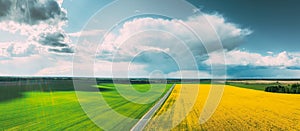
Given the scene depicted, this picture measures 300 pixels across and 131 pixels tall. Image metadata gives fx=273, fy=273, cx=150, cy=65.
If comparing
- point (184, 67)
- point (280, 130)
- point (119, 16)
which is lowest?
point (280, 130)

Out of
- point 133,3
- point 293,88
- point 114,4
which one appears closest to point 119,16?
point 114,4

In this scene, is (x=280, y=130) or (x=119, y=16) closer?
(x=280, y=130)

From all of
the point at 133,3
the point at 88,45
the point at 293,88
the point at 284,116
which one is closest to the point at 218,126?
the point at 284,116

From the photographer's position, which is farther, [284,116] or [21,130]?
[284,116]

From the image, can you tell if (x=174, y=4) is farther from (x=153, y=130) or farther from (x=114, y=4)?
(x=153, y=130)

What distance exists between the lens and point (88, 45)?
18703 mm

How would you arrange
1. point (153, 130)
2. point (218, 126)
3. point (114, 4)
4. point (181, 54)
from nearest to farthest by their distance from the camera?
1. point (153, 130)
2. point (218, 126)
3. point (114, 4)
4. point (181, 54)

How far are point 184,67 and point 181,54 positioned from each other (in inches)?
94.5

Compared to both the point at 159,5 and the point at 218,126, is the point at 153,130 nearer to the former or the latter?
the point at 218,126

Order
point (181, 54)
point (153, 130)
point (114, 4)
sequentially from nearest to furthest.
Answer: point (153, 130) → point (114, 4) → point (181, 54)

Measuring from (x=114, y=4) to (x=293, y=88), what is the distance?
45248 mm

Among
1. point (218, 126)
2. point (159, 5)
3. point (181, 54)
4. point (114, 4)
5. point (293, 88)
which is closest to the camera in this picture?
point (218, 126)

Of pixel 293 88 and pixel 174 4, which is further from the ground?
pixel 174 4

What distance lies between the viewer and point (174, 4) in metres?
24.9
